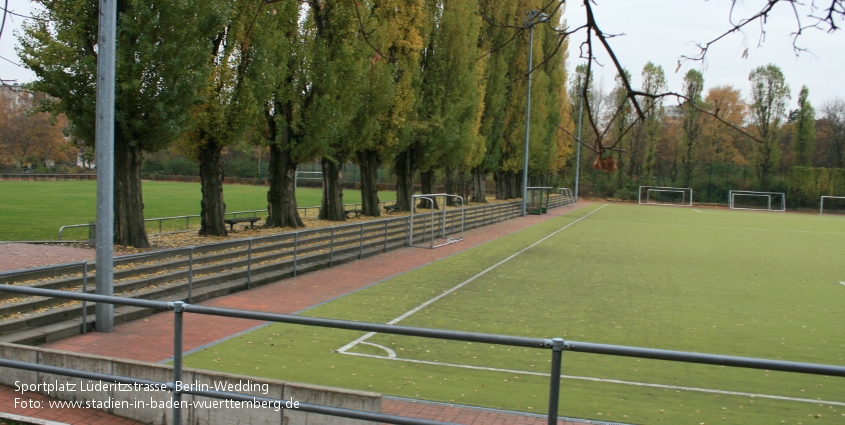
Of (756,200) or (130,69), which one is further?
(756,200)

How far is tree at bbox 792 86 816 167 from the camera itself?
62206 millimetres

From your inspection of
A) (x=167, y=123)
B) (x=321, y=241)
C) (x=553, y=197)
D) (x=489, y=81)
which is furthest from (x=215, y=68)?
(x=553, y=197)

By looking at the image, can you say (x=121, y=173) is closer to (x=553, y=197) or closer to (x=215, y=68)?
(x=215, y=68)

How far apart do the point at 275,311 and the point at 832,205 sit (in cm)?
6588

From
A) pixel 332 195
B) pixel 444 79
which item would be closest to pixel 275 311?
pixel 332 195

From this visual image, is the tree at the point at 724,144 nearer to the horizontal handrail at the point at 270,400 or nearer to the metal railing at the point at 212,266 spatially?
the metal railing at the point at 212,266

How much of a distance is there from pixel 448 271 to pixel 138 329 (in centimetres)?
932

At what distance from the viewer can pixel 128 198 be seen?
1623cm

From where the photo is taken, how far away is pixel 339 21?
24.3 meters

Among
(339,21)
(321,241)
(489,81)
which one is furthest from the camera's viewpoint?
(489,81)

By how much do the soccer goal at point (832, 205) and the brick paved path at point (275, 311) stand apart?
54.9 m

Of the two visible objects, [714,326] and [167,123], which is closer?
[714,326]

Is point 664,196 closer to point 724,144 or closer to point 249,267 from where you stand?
point 724,144

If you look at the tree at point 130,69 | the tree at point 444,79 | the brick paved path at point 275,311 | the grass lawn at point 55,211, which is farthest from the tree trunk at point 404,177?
the tree at point 130,69
